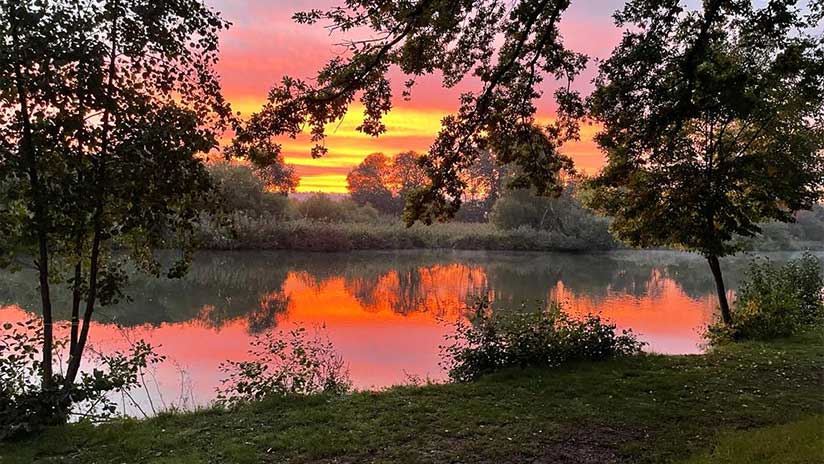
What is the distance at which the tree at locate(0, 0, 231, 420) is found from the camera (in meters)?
4.42

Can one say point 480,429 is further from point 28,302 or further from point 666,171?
point 28,302

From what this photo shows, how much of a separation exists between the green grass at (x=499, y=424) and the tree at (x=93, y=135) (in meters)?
1.06

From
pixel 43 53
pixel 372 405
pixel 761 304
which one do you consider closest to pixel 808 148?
pixel 761 304

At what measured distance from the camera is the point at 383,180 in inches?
2014

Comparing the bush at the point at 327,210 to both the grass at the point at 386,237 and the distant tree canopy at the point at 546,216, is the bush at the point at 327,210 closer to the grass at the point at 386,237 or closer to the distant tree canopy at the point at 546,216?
the grass at the point at 386,237

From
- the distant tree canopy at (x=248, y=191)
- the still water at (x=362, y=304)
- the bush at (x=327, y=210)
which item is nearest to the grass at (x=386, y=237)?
the distant tree canopy at (x=248, y=191)

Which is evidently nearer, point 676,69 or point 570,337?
point 676,69

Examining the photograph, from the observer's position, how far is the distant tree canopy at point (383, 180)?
49.2m

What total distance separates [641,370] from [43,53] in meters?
6.81

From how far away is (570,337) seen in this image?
7.07m

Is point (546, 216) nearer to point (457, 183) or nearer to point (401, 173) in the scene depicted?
point (401, 173)

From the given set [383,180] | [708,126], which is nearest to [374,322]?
[708,126]

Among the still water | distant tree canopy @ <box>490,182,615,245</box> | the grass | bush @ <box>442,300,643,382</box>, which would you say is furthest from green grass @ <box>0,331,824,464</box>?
distant tree canopy @ <box>490,182,615,245</box>

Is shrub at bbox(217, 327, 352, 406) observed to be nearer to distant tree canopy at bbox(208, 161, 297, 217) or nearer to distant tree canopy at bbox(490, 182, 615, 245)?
distant tree canopy at bbox(208, 161, 297, 217)
